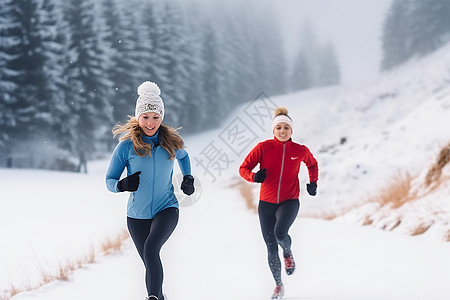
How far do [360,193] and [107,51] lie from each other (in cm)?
2209

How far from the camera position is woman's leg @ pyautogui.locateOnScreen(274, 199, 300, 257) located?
4.55 metres

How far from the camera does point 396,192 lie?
9.26 m

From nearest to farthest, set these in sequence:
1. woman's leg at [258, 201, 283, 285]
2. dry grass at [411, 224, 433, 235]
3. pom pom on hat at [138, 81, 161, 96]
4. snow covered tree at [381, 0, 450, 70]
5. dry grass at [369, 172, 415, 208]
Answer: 1. pom pom on hat at [138, 81, 161, 96]
2. woman's leg at [258, 201, 283, 285]
3. dry grass at [411, 224, 433, 235]
4. dry grass at [369, 172, 415, 208]
5. snow covered tree at [381, 0, 450, 70]

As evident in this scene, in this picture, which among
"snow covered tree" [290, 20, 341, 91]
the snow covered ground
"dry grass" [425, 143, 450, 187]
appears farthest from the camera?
"snow covered tree" [290, 20, 341, 91]

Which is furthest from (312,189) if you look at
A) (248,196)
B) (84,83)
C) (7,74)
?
(84,83)

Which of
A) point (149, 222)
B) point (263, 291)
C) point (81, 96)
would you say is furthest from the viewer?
point (81, 96)

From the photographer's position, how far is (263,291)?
509 centimetres

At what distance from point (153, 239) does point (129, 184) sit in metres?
0.54

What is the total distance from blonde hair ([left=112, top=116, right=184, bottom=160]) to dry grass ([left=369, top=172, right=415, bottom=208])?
6154 millimetres

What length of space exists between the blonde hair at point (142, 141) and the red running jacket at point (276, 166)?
3.28 feet

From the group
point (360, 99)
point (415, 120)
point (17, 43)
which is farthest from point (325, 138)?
point (17, 43)

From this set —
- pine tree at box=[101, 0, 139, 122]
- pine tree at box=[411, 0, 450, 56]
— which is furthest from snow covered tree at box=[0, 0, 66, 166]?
pine tree at box=[411, 0, 450, 56]

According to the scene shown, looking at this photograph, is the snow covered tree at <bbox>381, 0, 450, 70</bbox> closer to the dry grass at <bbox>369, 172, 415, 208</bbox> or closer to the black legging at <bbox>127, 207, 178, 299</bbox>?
the dry grass at <bbox>369, 172, 415, 208</bbox>

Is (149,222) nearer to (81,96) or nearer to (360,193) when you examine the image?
(360,193)
